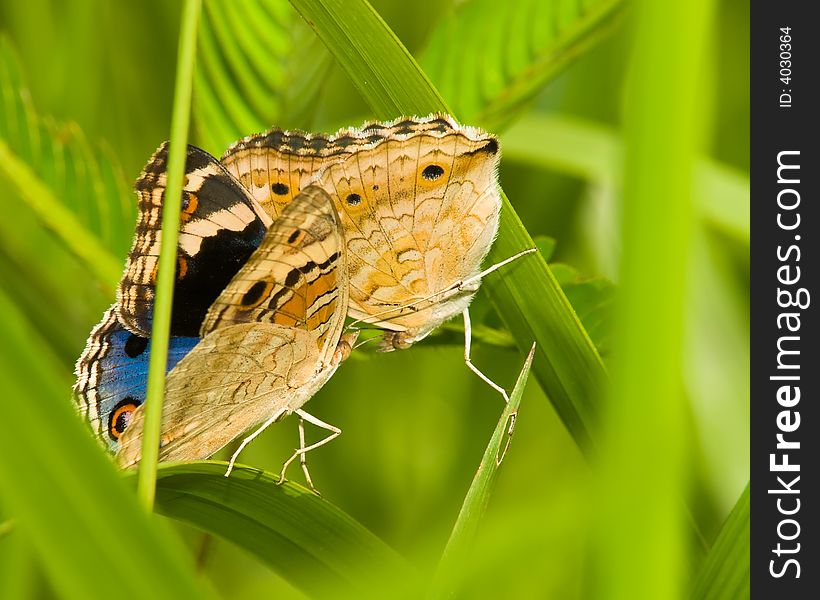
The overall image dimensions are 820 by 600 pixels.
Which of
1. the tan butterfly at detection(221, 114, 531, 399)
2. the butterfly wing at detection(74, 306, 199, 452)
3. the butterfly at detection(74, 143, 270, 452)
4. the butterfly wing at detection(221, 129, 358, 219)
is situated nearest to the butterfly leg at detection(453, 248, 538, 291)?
the tan butterfly at detection(221, 114, 531, 399)

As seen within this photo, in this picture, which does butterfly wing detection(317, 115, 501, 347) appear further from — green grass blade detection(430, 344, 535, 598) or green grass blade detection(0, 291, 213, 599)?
green grass blade detection(0, 291, 213, 599)

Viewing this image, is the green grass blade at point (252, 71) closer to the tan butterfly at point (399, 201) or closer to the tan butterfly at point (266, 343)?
the tan butterfly at point (399, 201)

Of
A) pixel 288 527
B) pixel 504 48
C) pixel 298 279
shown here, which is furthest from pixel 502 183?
pixel 288 527

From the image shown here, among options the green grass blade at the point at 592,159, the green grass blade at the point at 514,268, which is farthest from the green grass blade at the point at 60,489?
the green grass blade at the point at 592,159

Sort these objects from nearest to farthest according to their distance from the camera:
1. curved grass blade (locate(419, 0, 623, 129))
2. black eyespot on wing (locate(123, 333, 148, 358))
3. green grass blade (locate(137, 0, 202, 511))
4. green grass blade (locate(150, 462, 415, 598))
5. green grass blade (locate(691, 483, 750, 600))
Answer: green grass blade (locate(137, 0, 202, 511))
green grass blade (locate(691, 483, 750, 600))
green grass blade (locate(150, 462, 415, 598))
curved grass blade (locate(419, 0, 623, 129))
black eyespot on wing (locate(123, 333, 148, 358))

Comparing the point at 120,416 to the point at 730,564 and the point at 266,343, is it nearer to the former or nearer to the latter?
the point at 266,343

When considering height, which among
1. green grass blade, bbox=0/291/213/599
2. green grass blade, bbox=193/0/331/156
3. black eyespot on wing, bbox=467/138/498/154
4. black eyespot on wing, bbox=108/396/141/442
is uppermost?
green grass blade, bbox=193/0/331/156

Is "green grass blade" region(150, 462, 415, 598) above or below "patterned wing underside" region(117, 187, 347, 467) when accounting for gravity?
below
